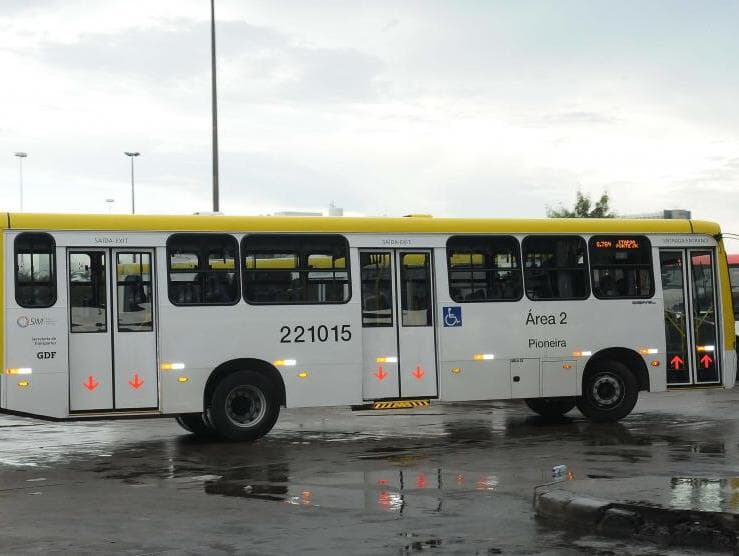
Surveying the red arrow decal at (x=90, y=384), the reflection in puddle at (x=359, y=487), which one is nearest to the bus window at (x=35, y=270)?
the red arrow decal at (x=90, y=384)

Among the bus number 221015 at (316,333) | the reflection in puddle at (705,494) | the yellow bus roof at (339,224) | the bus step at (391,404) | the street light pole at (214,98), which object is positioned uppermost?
the street light pole at (214,98)

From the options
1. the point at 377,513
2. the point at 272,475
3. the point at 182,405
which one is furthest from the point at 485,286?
the point at 377,513

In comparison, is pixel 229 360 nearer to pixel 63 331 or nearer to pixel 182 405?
pixel 182 405

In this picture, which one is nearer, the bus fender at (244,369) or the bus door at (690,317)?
the bus fender at (244,369)

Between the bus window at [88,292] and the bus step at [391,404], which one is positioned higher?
the bus window at [88,292]

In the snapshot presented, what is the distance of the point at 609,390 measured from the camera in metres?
18.4

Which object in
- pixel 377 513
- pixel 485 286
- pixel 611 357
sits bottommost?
pixel 377 513

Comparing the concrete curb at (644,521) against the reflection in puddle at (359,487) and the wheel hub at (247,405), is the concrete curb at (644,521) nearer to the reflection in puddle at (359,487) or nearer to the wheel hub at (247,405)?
the reflection in puddle at (359,487)

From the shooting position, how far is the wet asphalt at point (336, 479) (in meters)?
8.93

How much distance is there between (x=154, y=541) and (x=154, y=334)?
7.00 meters

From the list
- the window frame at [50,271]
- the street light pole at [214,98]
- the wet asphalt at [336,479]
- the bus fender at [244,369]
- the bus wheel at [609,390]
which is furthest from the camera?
the street light pole at [214,98]

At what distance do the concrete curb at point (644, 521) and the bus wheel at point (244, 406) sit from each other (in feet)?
22.7

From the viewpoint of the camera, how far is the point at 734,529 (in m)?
8.52

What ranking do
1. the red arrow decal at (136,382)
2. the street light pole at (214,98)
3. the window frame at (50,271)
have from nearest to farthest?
the window frame at (50,271)
the red arrow decal at (136,382)
the street light pole at (214,98)
